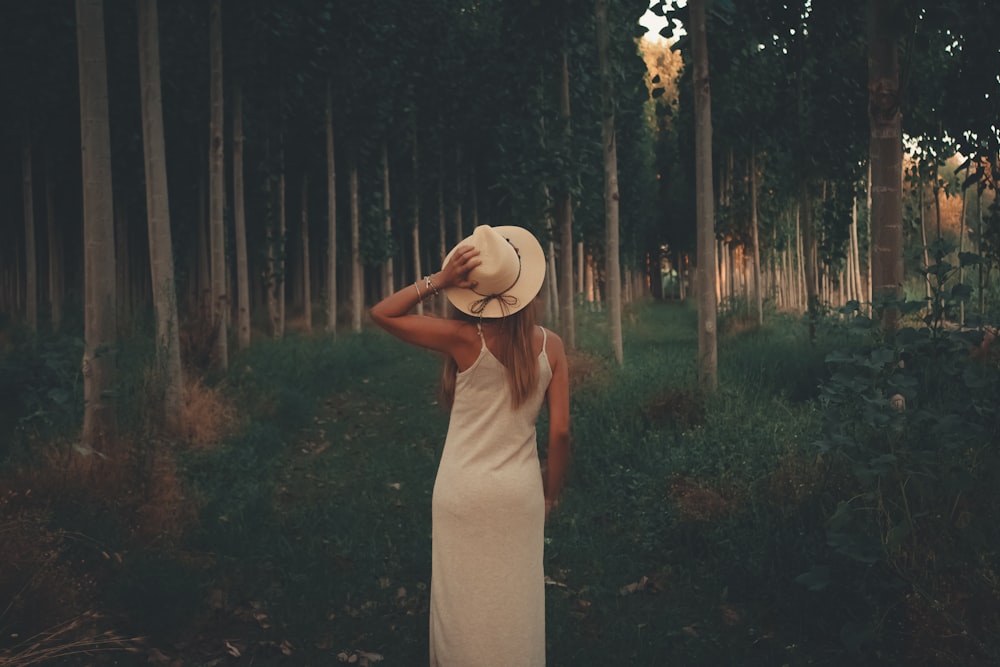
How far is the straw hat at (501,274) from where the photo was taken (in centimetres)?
329

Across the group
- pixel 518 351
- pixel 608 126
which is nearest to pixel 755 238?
pixel 608 126

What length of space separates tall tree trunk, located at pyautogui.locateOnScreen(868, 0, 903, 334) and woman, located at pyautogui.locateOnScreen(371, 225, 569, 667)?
3133 mm

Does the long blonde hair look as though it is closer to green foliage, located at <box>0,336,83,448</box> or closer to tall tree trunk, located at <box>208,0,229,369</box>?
green foliage, located at <box>0,336,83,448</box>

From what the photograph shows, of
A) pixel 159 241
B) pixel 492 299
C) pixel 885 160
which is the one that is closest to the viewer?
pixel 492 299

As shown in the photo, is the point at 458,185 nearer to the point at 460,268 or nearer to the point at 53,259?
the point at 53,259

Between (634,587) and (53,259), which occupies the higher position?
(53,259)

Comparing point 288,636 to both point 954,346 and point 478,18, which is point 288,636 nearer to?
point 954,346

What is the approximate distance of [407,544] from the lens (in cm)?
696

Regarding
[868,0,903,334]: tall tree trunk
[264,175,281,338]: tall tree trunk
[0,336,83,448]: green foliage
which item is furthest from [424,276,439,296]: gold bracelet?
[264,175,281,338]: tall tree trunk

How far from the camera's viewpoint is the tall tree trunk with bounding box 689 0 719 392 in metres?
9.90

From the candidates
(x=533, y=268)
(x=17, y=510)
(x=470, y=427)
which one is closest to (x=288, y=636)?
(x=17, y=510)

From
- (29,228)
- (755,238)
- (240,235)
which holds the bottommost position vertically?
(240,235)

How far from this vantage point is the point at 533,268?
3500 millimetres

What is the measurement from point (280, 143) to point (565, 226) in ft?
29.3
